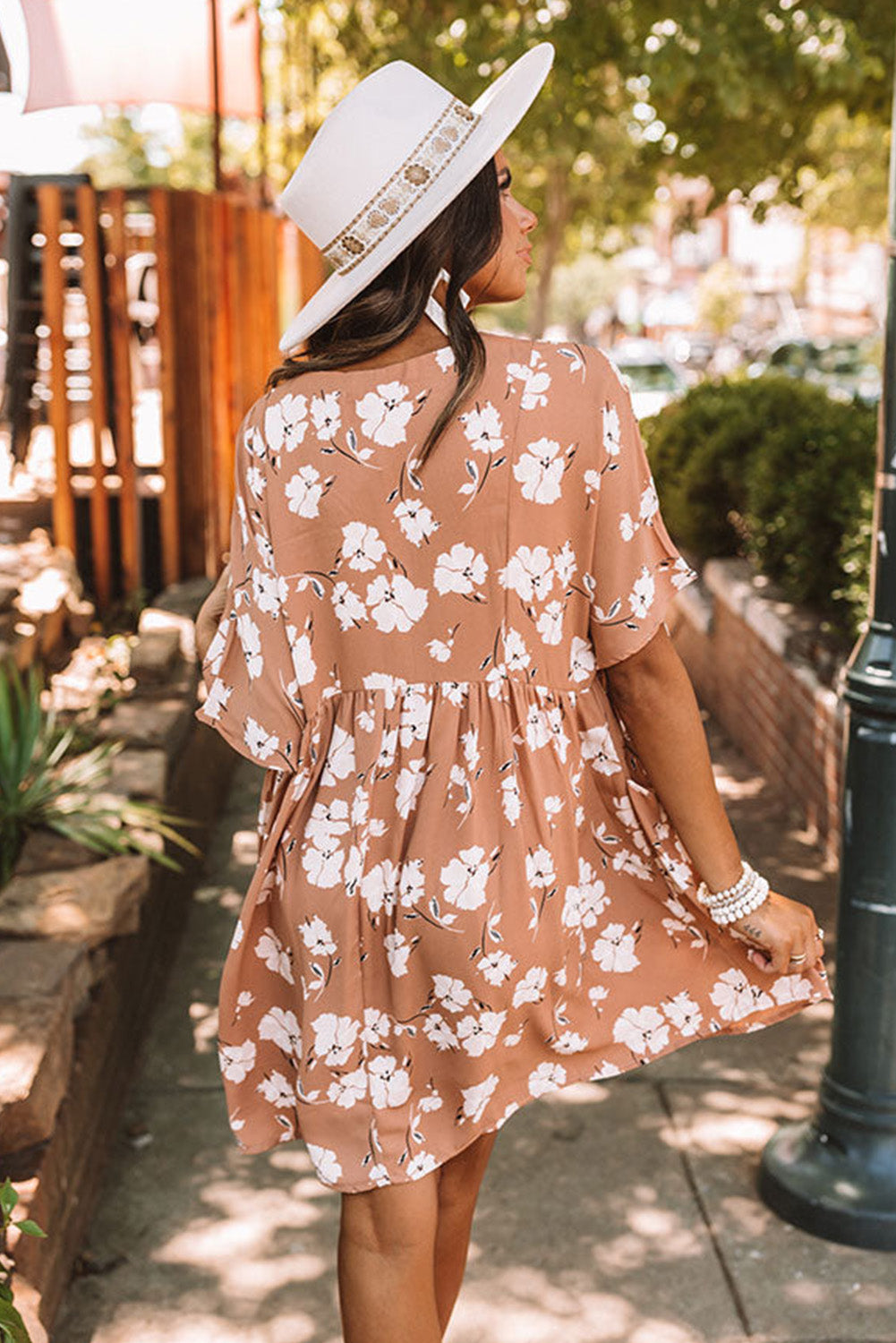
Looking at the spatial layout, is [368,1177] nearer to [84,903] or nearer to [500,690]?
[500,690]

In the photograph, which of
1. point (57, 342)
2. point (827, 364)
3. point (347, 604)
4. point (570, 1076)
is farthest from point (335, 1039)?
point (827, 364)

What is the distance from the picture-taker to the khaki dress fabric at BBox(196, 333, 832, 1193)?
83.7 inches

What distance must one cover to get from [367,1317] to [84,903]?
5.60 feet

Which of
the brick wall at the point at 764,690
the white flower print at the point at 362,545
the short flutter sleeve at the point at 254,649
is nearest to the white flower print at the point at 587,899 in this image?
the short flutter sleeve at the point at 254,649

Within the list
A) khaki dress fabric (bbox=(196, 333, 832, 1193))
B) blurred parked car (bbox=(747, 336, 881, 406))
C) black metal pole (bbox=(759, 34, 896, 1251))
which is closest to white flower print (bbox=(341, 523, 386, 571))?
khaki dress fabric (bbox=(196, 333, 832, 1193))

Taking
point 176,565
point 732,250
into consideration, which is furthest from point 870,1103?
point 732,250

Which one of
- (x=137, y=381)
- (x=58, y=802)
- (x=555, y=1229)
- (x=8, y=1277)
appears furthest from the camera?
(x=137, y=381)

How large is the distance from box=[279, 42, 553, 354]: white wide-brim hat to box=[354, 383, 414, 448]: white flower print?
13 cm

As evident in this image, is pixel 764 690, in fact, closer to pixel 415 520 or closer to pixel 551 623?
pixel 551 623

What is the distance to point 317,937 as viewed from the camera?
2.26 m

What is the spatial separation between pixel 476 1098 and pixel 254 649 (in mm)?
690

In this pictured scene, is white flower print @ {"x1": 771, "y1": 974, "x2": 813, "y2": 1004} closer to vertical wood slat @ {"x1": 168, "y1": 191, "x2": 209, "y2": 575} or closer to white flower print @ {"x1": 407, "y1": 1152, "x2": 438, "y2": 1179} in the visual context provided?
white flower print @ {"x1": 407, "y1": 1152, "x2": 438, "y2": 1179}

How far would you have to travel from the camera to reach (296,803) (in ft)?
7.41

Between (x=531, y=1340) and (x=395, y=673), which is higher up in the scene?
(x=395, y=673)
